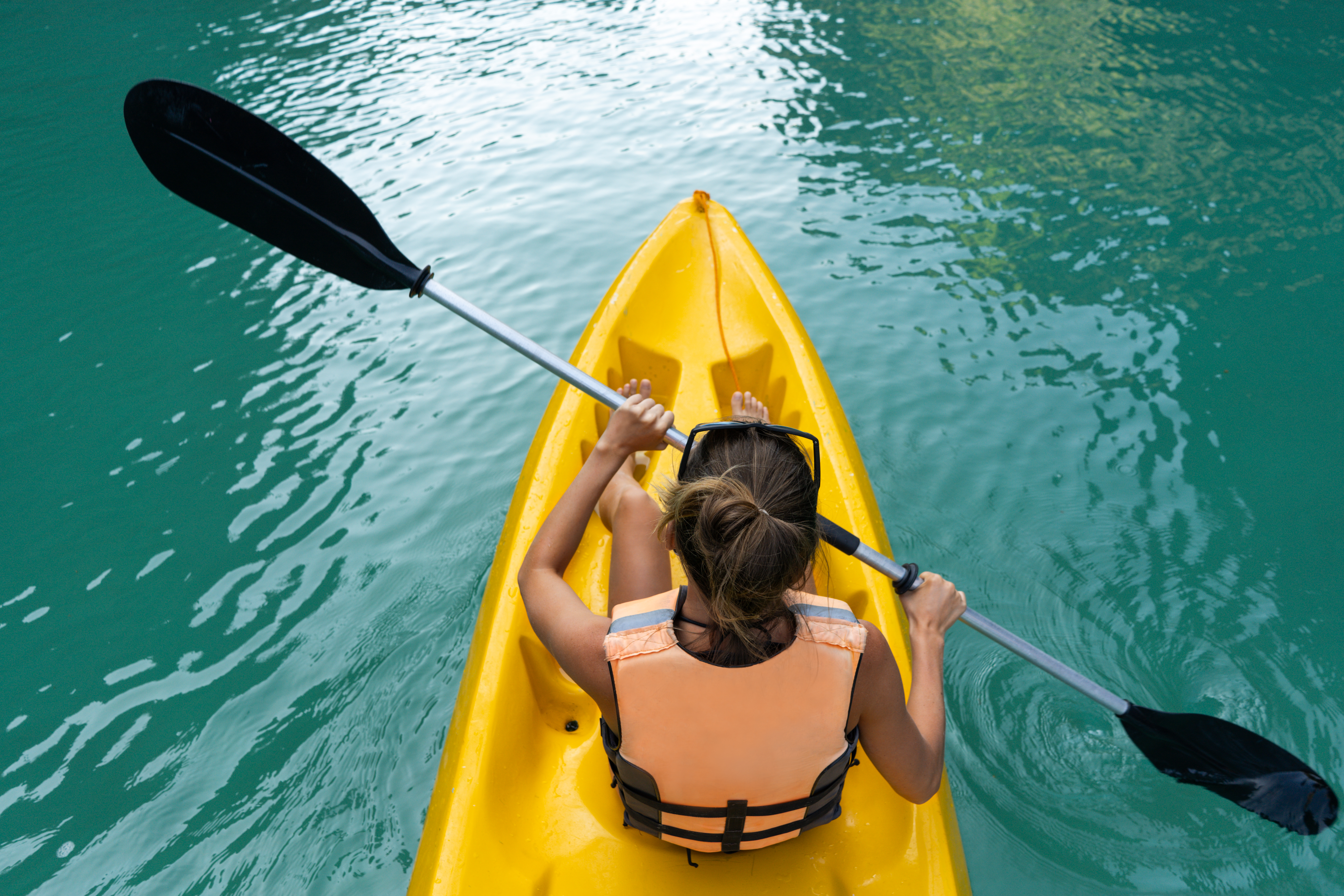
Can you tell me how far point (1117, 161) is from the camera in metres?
5.79

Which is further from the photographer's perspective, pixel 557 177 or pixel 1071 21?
pixel 1071 21

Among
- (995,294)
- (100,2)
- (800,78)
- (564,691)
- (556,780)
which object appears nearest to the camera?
(556,780)

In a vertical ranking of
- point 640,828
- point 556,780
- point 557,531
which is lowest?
point 556,780

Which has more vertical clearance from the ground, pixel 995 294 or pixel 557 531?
pixel 557 531

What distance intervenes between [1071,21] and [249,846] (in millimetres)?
9980

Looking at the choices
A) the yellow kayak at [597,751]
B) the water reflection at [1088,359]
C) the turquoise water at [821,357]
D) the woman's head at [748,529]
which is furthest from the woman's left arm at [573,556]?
the water reflection at [1088,359]

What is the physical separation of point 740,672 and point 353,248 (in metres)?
1.77

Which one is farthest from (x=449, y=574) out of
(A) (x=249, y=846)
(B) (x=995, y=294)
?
(B) (x=995, y=294)

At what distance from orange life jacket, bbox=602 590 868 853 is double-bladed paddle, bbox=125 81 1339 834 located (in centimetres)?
74

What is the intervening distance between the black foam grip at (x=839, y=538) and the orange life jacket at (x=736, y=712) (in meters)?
0.59

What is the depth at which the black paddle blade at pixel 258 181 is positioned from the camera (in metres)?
2.28

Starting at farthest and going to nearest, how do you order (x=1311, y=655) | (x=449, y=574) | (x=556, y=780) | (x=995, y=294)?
(x=995, y=294), (x=449, y=574), (x=1311, y=655), (x=556, y=780)

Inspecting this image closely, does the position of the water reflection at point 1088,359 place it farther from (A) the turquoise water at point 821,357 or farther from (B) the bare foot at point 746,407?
(B) the bare foot at point 746,407

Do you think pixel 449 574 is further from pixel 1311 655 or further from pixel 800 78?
pixel 800 78
